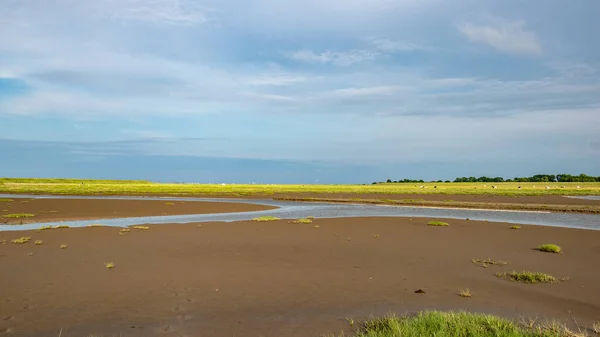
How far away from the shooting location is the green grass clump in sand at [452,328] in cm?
767

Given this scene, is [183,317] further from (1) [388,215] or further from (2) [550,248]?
(1) [388,215]

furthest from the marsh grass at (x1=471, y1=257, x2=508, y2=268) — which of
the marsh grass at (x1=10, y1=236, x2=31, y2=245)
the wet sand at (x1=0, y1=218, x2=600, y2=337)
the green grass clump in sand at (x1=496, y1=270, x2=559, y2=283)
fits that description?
the marsh grass at (x1=10, y1=236, x2=31, y2=245)

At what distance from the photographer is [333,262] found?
16.4m

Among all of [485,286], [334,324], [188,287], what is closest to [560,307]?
[485,286]

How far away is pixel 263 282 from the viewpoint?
13.1 metres

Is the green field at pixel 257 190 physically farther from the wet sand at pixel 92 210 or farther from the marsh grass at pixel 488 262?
the marsh grass at pixel 488 262

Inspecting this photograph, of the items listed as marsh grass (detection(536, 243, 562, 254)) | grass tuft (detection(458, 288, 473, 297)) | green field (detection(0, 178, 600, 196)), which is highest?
green field (detection(0, 178, 600, 196))

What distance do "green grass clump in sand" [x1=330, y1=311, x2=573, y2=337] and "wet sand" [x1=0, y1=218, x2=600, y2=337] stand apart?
3.31 feet

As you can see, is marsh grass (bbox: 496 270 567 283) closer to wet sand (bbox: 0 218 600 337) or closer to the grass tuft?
wet sand (bbox: 0 218 600 337)

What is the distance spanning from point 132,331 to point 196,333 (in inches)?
52.7

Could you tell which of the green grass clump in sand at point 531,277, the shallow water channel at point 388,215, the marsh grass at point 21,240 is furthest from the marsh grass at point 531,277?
the marsh grass at point 21,240

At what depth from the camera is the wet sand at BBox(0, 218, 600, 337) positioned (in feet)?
30.9

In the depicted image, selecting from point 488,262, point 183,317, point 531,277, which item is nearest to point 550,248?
point 488,262

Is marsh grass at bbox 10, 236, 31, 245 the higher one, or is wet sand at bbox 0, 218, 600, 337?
marsh grass at bbox 10, 236, 31, 245
